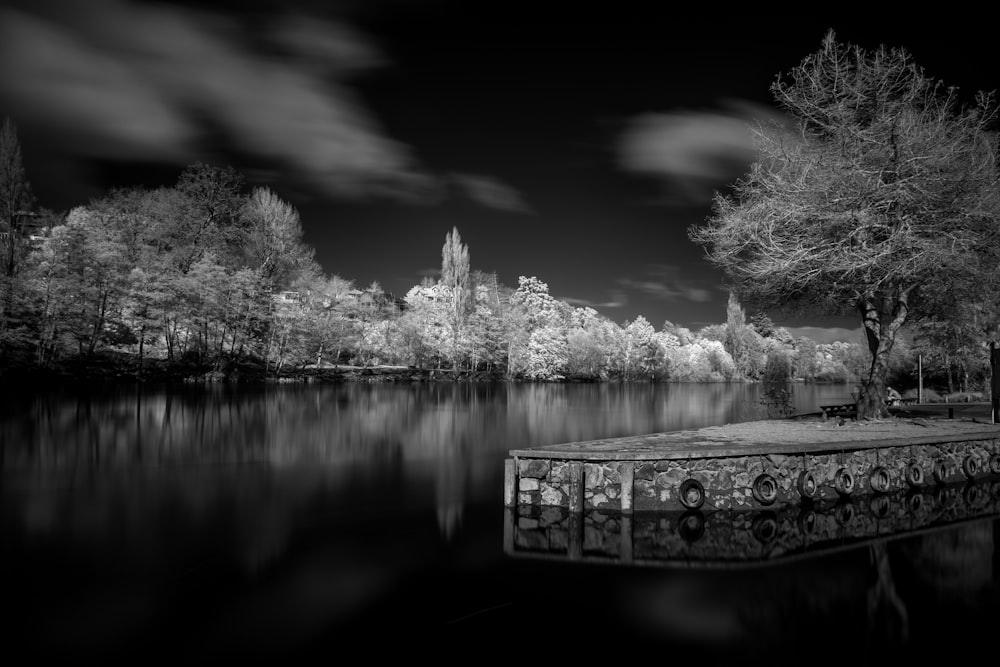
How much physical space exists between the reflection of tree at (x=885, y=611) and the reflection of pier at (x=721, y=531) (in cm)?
102

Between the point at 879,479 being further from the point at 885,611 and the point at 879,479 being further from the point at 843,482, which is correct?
the point at 885,611

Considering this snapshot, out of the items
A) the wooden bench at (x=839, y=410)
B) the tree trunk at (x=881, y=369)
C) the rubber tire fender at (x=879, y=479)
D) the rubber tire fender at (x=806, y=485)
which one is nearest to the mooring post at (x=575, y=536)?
the rubber tire fender at (x=806, y=485)

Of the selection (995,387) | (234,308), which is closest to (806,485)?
(995,387)

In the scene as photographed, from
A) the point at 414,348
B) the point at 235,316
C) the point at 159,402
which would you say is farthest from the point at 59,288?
the point at 414,348

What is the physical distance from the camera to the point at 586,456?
12117mm

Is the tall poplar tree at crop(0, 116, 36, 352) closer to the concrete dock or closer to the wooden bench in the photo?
the concrete dock

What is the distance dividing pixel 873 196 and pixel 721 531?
1216 centimetres

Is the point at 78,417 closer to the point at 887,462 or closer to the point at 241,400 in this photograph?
the point at 241,400

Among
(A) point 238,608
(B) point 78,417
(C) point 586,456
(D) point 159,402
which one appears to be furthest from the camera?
(D) point 159,402

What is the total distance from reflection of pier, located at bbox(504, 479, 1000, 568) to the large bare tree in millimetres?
6906

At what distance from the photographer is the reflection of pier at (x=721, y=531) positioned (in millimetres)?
10406

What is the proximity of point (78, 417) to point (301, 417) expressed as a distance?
1035cm

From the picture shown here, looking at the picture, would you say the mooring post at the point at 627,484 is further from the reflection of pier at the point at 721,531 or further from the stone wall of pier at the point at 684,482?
the reflection of pier at the point at 721,531

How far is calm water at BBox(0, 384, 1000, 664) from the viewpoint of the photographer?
7156mm
